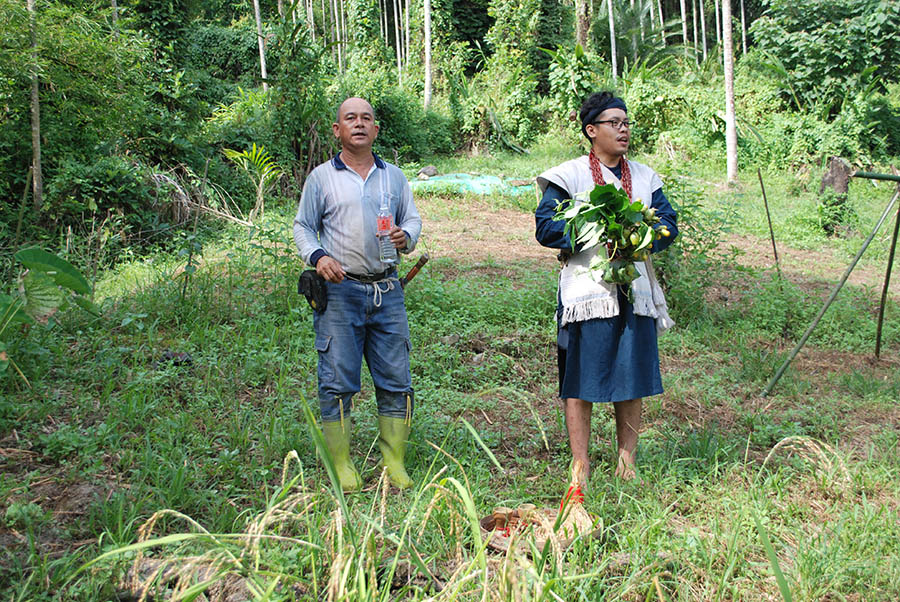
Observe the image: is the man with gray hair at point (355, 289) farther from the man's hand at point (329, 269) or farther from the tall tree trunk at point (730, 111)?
the tall tree trunk at point (730, 111)

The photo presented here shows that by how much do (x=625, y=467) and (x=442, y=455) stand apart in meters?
0.92

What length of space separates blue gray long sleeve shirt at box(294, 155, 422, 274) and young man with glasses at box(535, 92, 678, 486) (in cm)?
80

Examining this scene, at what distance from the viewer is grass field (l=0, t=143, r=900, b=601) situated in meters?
2.28

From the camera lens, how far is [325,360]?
3.29 m

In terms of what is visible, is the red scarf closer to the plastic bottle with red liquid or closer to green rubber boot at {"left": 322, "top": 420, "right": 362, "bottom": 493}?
the plastic bottle with red liquid

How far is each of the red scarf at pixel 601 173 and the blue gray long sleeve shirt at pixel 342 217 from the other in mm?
934

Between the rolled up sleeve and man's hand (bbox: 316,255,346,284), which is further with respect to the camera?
the rolled up sleeve

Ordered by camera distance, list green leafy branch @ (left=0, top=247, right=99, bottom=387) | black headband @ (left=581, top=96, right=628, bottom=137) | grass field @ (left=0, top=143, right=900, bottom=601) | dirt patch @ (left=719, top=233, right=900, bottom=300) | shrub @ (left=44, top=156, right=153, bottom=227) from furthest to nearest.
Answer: dirt patch @ (left=719, top=233, right=900, bottom=300), shrub @ (left=44, top=156, right=153, bottom=227), green leafy branch @ (left=0, top=247, right=99, bottom=387), black headband @ (left=581, top=96, right=628, bottom=137), grass field @ (left=0, top=143, right=900, bottom=601)

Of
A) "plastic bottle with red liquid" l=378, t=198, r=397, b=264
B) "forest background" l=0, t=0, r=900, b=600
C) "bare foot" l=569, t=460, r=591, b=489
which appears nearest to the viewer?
"forest background" l=0, t=0, r=900, b=600

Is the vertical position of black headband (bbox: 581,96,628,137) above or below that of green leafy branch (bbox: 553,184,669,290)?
above

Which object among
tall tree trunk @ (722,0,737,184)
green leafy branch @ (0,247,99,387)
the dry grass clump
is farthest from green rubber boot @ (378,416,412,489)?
tall tree trunk @ (722,0,737,184)

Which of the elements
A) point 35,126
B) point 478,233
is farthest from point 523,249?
point 35,126

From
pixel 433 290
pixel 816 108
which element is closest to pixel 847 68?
pixel 816 108

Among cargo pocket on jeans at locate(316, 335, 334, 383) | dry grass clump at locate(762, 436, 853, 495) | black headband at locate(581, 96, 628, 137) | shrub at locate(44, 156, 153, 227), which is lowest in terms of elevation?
dry grass clump at locate(762, 436, 853, 495)
